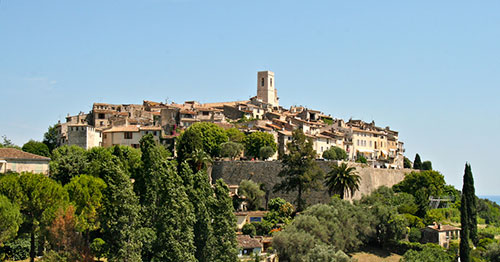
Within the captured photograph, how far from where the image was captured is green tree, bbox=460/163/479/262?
55.3 m

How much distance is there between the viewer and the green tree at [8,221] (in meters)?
38.4

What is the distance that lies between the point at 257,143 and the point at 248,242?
29.9 metres

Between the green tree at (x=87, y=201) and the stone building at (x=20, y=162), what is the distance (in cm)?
931

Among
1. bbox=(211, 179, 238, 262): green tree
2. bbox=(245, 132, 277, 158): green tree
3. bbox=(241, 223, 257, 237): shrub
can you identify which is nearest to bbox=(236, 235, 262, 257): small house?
bbox=(241, 223, 257, 237): shrub

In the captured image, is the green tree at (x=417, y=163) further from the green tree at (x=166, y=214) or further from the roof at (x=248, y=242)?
the green tree at (x=166, y=214)

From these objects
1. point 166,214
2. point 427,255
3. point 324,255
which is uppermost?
point 166,214

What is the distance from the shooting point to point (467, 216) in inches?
2311

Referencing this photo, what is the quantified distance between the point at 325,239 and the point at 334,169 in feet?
40.1

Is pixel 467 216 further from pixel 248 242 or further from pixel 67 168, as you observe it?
pixel 67 168

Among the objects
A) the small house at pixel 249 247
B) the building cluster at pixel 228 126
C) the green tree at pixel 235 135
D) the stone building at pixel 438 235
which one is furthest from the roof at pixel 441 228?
the green tree at pixel 235 135

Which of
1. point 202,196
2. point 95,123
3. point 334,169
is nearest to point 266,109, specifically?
point 95,123

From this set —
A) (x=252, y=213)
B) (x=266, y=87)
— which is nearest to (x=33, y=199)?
(x=252, y=213)

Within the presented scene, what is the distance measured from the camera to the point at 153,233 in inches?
1615

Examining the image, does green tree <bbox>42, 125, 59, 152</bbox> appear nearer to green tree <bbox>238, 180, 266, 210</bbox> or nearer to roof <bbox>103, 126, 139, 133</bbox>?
roof <bbox>103, 126, 139, 133</bbox>
